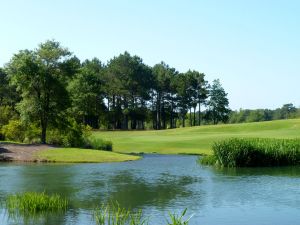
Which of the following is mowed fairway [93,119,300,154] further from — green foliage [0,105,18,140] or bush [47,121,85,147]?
green foliage [0,105,18,140]

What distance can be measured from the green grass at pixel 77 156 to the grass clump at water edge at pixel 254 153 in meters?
8.31

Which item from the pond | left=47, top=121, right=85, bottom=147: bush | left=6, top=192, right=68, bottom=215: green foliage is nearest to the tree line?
left=47, top=121, right=85, bottom=147: bush

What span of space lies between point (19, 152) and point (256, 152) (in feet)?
69.9

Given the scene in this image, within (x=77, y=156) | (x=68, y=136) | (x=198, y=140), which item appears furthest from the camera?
(x=198, y=140)

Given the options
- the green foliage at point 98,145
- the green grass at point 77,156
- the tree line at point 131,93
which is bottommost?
the green grass at point 77,156

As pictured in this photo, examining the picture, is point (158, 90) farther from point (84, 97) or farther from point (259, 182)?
point (259, 182)

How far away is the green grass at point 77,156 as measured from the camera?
46031 millimetres

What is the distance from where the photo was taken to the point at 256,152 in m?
42.8

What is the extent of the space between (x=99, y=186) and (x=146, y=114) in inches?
3828

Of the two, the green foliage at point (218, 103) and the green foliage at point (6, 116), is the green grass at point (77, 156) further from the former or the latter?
the green foliage at point (218, 103)

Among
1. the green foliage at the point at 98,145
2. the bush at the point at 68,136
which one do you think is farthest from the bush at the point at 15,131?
the green foliage at the point at 98,145

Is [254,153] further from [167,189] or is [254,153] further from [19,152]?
[19,152]

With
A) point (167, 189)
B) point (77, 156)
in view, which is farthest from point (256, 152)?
point (167, 189)

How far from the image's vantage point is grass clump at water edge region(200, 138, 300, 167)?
4205 cm
